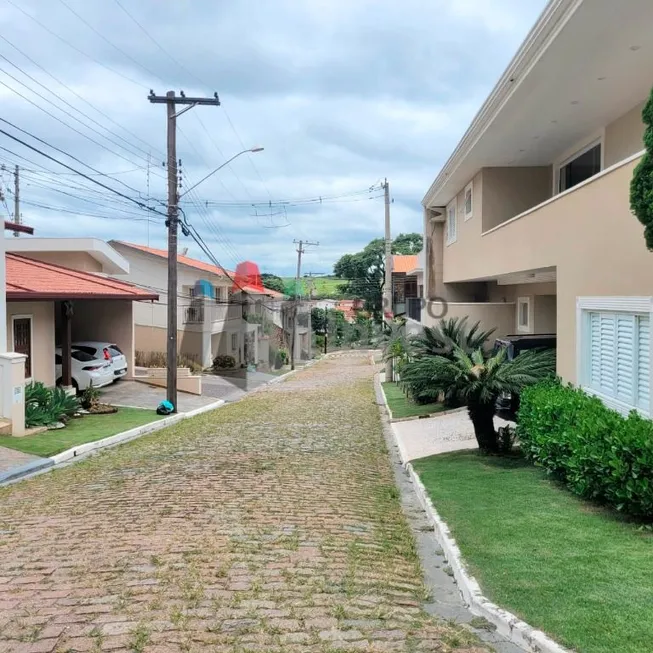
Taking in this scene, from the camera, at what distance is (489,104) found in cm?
1150

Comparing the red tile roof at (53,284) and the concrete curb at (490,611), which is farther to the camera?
the red tile roof at (53,284)

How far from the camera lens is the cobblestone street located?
368 centimetres

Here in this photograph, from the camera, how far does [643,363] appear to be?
6.81 meters

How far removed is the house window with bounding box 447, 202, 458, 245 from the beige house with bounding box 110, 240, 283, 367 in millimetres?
15157

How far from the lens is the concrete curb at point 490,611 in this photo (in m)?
3.53

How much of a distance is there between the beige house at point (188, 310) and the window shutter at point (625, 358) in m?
26.6

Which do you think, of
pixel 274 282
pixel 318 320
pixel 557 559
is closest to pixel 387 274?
pixel 557 559

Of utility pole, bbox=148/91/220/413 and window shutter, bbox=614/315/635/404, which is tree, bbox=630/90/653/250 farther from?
utility pole, bbox=148/91/220/413

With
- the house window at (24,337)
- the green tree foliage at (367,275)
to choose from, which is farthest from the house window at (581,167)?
the green tree foliage at (367,275)

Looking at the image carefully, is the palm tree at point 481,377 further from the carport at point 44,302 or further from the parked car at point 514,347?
the carport at point 44,302

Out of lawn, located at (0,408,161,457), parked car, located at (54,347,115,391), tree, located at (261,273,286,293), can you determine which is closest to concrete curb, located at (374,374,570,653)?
lawn, located at (0,408,161,457)

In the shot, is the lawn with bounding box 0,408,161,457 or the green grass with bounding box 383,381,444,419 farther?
the green grass with bounding box 383,381,444,419

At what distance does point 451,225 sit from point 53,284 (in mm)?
12961

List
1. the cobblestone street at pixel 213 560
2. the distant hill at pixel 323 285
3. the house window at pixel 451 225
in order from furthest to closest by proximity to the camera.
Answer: the distant hill at pixel 323 285 → the house window at pixel 451 225 → the cobblestone street at pixel 213 560
